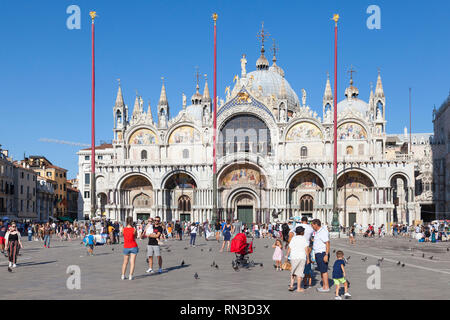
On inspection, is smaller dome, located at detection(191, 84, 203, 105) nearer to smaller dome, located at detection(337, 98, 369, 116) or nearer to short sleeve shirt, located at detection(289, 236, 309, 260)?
smaller dome, located at detection(337, 98, 369, 116)

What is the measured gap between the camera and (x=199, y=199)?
59.8 meters

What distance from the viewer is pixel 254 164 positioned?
2328 inches

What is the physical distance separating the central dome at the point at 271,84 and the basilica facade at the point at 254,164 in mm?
9150

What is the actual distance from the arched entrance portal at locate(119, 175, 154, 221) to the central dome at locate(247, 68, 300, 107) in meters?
19.3

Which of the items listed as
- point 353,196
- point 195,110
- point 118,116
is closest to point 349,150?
point 353,196

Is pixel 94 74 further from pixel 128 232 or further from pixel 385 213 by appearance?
pixel 385 213

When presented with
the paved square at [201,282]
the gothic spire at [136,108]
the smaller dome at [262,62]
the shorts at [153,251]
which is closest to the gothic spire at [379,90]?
the smaller dome at [262,62]

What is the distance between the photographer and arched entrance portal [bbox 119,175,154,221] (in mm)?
62344

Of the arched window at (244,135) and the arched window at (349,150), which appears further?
the arched window at (244,135)

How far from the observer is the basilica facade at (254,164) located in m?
57.9

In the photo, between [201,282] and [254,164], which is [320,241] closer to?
[201,282]

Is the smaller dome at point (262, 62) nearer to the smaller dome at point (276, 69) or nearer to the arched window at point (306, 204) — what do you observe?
the smaller dome at point (276, 69)

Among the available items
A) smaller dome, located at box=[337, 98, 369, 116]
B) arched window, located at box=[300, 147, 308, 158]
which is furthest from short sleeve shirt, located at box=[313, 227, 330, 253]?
smaller dome, located at box=[337, 98, 369, 116]

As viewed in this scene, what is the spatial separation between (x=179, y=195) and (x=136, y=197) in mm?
4714
